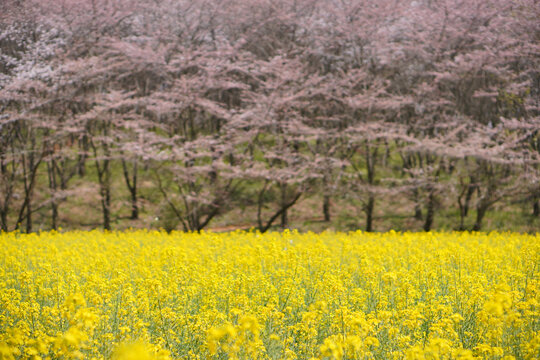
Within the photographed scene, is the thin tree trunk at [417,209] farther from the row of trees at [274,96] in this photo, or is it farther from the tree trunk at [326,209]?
the tree trunk at [326,209]

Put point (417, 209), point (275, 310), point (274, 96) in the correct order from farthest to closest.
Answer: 1. point (417, 209)
2. point (274, 96)
3. point (275, 310)

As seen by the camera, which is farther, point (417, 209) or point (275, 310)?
point (417, 209)

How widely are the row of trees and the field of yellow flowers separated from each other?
11.3 metres

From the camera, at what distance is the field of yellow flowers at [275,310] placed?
340cm

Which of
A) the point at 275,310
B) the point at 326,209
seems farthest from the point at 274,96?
the point at 275,310

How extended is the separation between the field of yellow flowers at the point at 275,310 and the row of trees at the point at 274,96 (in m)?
11.3

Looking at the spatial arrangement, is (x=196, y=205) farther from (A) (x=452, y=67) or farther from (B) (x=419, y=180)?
(A) (x=452, y=67)

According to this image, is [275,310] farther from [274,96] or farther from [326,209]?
[326,209]

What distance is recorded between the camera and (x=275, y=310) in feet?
14.6

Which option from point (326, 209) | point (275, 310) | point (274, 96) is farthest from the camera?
point (326, 209)

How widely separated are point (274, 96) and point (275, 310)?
1664 centimetres

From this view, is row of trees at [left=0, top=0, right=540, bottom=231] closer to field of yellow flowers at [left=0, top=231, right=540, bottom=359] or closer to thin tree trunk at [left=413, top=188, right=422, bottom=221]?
thin tree trunk at [left=413, top=188, right=422, bottom=221]

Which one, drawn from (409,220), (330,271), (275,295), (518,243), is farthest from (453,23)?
(275,295)

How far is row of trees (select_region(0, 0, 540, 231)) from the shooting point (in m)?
18.2
